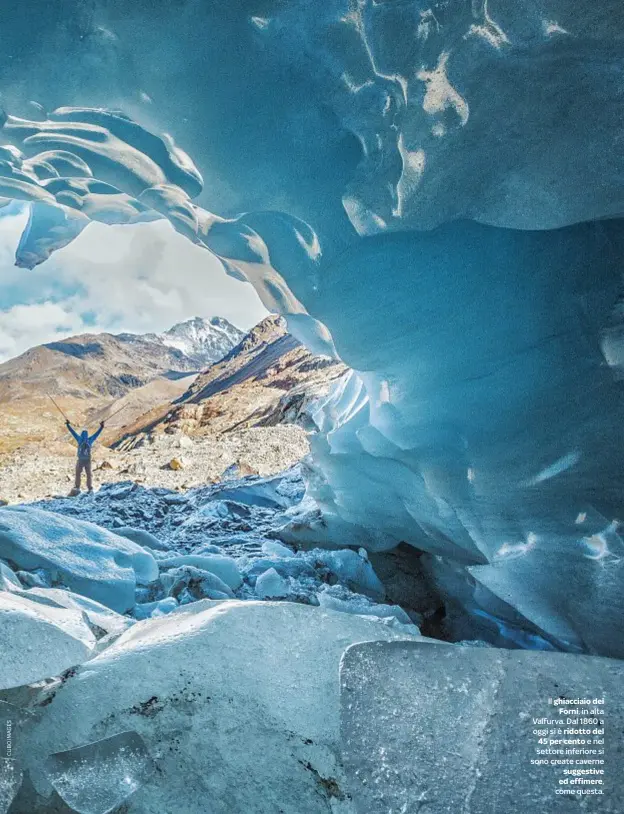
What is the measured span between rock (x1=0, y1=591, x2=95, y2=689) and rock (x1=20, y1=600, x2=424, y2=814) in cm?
9

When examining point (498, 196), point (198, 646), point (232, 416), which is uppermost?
point (232, 416)

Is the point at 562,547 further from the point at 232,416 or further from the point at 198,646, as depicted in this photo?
the point at 232,416

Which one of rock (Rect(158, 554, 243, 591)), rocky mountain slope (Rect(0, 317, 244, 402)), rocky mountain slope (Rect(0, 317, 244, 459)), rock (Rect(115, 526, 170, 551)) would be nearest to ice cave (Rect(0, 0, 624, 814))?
rock (Rect(158, 554, 243, 591))

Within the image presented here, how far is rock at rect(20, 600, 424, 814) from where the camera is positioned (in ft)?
4.00

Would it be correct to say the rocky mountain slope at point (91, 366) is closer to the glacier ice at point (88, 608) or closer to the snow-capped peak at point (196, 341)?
the snow-capped peak at point (196, 341)

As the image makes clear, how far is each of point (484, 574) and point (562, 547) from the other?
18.0 inches

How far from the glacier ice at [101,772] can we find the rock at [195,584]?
6.52 feet

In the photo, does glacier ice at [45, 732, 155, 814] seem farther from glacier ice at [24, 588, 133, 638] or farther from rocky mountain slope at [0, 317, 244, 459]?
rocky mountain slope at [0, 317, 244, 459]

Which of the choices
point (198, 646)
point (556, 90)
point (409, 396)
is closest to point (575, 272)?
point (556, 90)

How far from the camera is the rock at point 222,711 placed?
1.22 meters

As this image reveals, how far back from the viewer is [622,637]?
7.68ft

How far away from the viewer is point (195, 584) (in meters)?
3.33

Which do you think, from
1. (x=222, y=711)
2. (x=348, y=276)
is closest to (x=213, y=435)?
(x=348, y=276)

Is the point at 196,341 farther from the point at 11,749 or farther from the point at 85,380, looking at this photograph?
the point at 11,749
